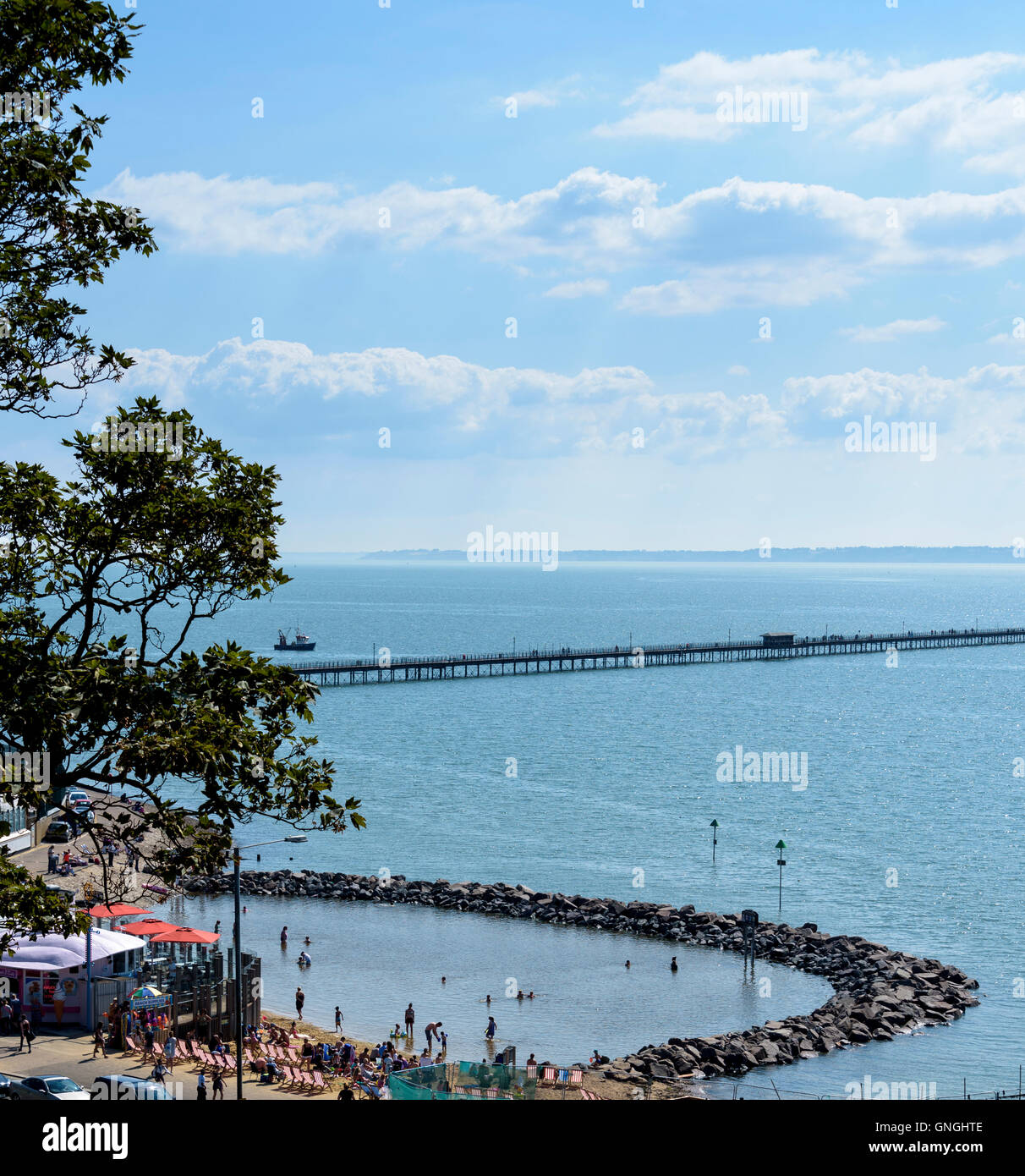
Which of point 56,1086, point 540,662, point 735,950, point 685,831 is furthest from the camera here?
point 540,662

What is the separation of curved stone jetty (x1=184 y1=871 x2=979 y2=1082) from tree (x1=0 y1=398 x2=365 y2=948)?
2814 cm

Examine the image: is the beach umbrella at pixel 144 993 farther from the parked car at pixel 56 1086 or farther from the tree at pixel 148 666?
the tree at pixel 148 666

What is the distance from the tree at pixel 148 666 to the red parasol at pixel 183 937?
1064 inches

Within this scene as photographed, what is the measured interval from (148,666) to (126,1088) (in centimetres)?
1677

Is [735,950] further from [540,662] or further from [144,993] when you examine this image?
[540,662]

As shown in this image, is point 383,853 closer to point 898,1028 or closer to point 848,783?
point 898,1028

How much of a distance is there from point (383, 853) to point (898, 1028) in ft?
115

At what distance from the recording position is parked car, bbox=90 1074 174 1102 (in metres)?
24.3

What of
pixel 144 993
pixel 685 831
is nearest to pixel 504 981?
pixel 144 993

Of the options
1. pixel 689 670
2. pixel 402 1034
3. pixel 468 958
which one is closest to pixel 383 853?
pixel 468 958

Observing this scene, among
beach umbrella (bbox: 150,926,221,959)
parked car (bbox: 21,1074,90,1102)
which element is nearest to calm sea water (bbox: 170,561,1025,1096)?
beach umbrella (bbox: 150,926,221,959)

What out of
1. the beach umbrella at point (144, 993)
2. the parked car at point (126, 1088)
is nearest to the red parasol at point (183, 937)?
the beach umbrella at point (144, 993)

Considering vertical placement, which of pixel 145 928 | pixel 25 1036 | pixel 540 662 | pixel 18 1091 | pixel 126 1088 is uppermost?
pixel 540 662

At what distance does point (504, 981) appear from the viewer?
4766cm
